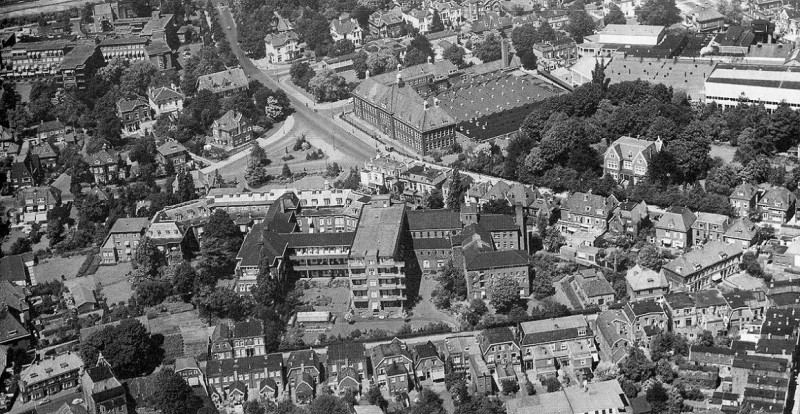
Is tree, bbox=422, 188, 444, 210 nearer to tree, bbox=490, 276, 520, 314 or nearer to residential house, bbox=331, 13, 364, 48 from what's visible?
tree, bbox=490, 276, 520, 314

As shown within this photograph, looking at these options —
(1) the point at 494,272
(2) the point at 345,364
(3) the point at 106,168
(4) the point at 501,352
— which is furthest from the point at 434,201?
(3) the point at 106,168

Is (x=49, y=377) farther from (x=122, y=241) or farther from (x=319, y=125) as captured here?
(x=319, y=125)

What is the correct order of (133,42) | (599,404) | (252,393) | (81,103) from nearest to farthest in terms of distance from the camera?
1. (599,404)
2. (252,393)
3. (81,103)
4. (133,42)

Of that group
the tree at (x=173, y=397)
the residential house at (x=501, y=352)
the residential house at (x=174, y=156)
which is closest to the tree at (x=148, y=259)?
the tree at (x=173, y=397)

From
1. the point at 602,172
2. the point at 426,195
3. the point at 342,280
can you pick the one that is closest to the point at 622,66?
the point at 602,172

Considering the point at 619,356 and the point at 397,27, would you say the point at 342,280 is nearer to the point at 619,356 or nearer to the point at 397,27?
the point at 619,356

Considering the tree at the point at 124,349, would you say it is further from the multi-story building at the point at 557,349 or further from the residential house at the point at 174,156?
the residential house at the point at 174,156

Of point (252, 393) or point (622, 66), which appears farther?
point (622, 66)
